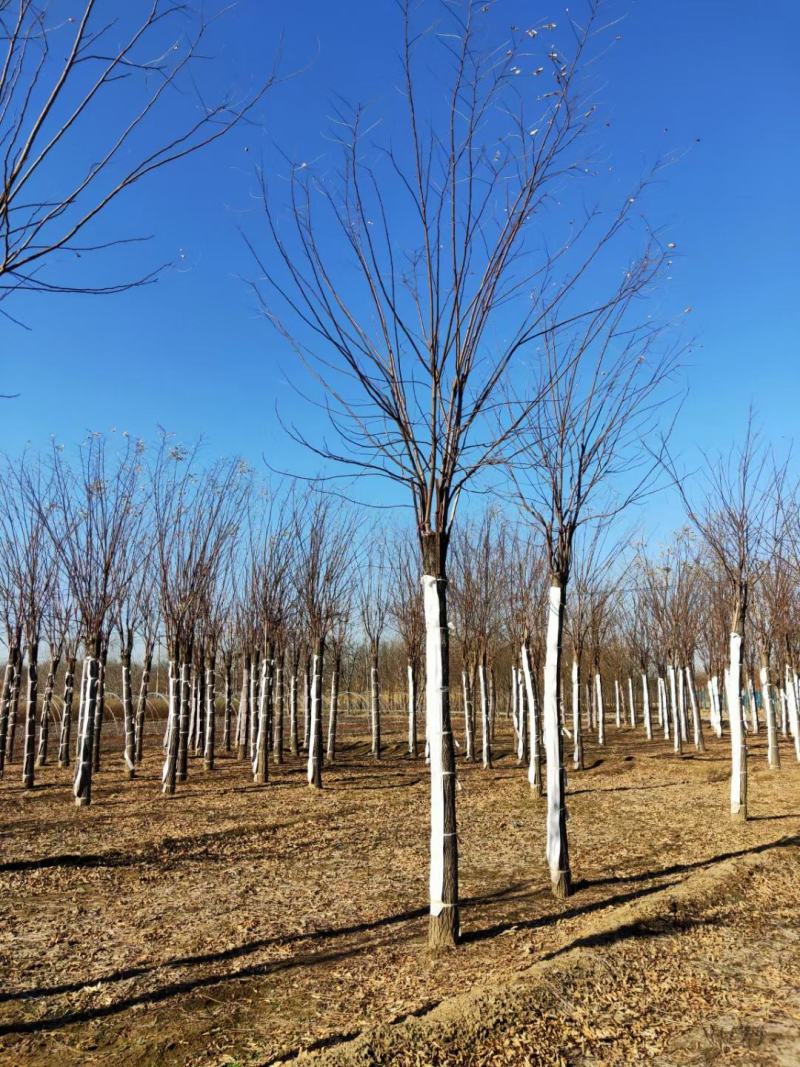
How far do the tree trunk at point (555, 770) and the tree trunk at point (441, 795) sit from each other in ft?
5.01

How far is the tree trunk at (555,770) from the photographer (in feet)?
19.3

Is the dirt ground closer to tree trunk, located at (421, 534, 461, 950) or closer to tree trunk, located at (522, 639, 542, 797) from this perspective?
tree trunk, located at (421, 534, 461, 950)

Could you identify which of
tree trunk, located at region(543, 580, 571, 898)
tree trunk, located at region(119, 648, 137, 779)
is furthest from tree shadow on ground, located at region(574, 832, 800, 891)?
tree trunk, located at region(119, 648, 137, 779)

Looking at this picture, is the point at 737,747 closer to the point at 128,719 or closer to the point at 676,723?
the point at 676,723

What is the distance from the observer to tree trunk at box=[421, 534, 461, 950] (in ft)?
14.9

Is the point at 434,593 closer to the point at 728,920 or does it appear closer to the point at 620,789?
the point at 728,920

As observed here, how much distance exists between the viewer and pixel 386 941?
4.83 m

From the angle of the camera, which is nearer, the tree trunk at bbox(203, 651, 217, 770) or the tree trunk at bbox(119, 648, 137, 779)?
the tree trunk at bbox(119, 648, 137, 779)

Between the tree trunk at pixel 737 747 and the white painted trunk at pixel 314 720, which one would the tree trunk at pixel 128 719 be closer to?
the white painted trunk at pixel 314 720

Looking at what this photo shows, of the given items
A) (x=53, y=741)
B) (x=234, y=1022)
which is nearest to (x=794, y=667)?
(x=234, y=1022)

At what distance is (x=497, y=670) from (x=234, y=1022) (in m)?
30.1

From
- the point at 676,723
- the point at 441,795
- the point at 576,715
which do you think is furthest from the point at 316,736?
the point at 676,723

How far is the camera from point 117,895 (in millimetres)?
6195

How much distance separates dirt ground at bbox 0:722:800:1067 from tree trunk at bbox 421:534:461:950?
20 centimetres
